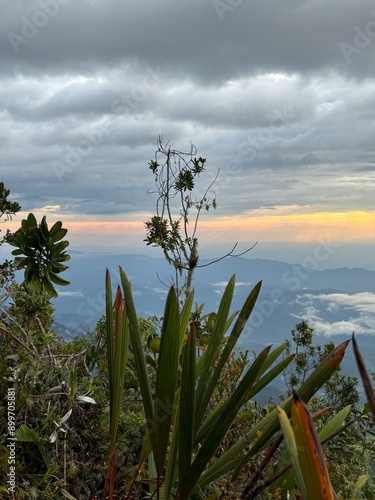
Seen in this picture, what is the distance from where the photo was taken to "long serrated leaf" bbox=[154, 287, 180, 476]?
871 mm

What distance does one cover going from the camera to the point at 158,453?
3.29ft

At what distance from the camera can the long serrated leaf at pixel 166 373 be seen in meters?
0.87

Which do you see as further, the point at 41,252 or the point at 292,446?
the point at 41,252

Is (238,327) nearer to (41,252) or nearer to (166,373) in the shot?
(166,373)

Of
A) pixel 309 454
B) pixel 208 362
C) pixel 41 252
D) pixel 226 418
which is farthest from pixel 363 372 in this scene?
pixel 41 252

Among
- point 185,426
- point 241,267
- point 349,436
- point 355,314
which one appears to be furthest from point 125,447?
point 241,267

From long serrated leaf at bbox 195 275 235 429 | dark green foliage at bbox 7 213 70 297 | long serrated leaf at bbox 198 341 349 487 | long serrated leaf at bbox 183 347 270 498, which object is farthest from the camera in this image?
dark green foliage at bbox 7 213 70 297

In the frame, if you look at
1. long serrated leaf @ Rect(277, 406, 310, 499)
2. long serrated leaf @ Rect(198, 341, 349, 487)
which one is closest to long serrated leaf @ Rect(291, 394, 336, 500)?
long serrated leaf @ Rect(277, 406, 310, 499)

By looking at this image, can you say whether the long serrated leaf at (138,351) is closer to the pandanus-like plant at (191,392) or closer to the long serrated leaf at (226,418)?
the pandanus-like plant at (191,392)

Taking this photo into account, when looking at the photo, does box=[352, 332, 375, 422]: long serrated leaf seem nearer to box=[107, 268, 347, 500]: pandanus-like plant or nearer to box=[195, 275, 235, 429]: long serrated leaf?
box=[107, 268, 347, 500]: pandanus-like plant

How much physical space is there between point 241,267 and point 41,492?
165982 mm

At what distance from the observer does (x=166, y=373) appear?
927mm

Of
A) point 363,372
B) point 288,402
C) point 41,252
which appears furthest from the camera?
point 41,252

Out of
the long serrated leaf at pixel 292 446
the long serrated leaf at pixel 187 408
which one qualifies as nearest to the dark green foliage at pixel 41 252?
the long serrated leaf at pixel 187 408
